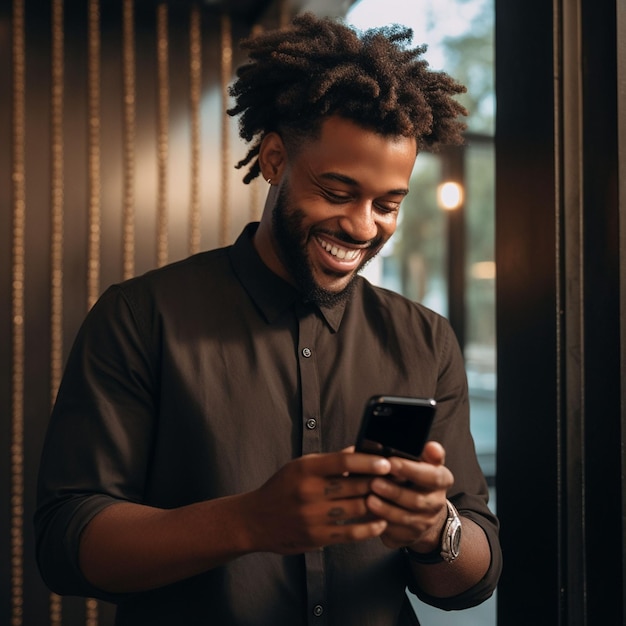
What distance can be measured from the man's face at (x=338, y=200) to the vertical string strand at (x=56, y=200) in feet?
4.38

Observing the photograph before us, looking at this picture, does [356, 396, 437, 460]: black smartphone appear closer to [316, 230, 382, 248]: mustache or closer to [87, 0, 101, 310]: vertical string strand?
[316, 230, 382, 248]: mustache

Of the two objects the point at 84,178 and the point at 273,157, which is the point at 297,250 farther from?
the point at 84,178

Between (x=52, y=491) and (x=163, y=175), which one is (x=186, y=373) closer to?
(x=52, y=491)

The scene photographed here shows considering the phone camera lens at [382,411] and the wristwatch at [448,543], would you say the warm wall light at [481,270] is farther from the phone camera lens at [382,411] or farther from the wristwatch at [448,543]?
the phone camera lens at [382,411]

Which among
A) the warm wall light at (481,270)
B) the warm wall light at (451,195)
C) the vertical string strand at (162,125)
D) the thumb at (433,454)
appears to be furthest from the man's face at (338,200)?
the warm wall light at (481,270)

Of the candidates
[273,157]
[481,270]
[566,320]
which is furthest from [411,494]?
[481,270]

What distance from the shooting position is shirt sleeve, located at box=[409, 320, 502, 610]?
3.79 ft

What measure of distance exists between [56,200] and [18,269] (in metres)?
0.24

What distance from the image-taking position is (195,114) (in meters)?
2.47

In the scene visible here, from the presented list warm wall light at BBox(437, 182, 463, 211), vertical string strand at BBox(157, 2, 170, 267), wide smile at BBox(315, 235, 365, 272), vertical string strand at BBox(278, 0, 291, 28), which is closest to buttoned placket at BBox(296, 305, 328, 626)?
wide smile at BBox(315, 235, 365, 272)

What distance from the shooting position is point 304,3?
7.74 feet

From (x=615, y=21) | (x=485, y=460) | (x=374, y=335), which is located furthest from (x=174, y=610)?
(x=485, y=460)

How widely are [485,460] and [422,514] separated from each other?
362 cm

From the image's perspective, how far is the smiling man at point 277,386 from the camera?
3.51 feet
